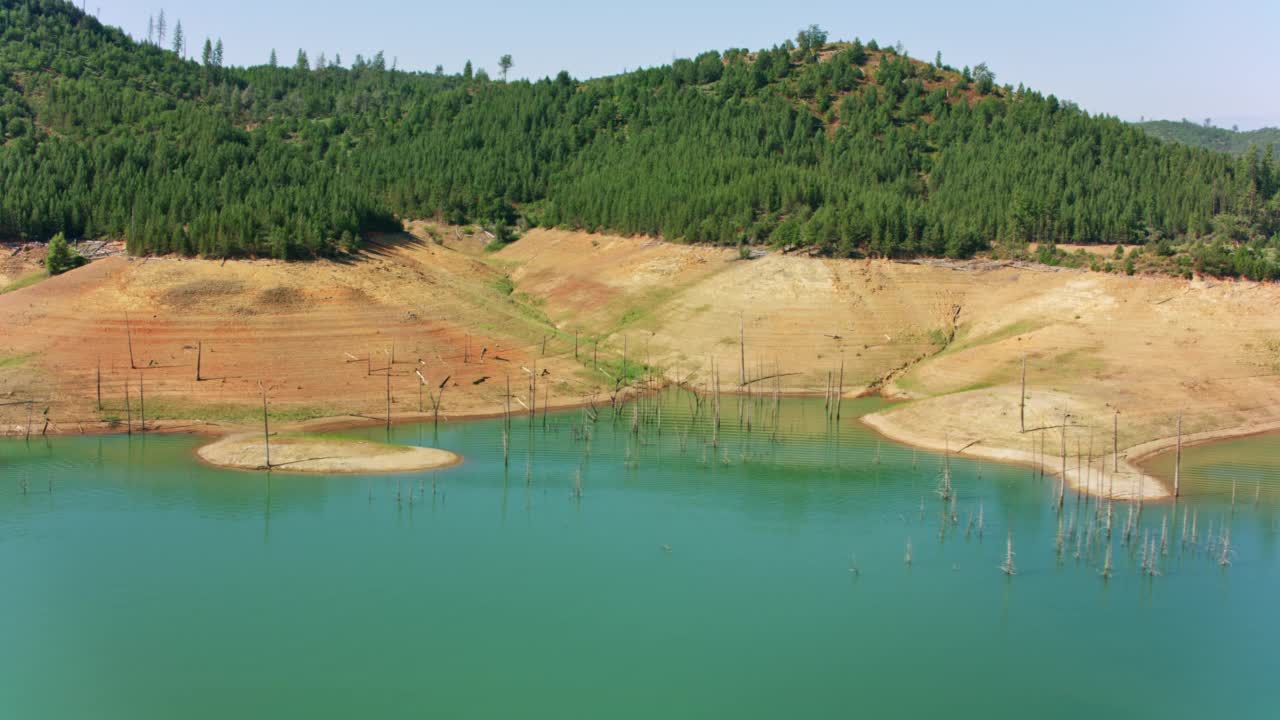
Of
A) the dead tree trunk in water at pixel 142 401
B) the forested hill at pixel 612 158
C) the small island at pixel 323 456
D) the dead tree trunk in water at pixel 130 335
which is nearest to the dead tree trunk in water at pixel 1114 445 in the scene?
the small island at pixel 323 456

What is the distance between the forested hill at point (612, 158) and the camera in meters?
94.0

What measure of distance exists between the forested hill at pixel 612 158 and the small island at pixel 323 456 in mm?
31952

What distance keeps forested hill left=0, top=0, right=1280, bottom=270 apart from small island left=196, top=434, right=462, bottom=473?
32.0m

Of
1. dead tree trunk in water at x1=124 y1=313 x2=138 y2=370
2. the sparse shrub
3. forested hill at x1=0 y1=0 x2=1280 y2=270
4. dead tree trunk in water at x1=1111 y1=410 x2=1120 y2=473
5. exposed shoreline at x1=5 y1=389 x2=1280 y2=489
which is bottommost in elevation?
exposed shoreline at x1=5 y1=389 x2=1280 y2=489

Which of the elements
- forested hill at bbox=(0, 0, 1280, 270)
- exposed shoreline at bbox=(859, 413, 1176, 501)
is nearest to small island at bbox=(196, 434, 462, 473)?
exposed shoreline at bbox=(859, 413, 1176, 501)

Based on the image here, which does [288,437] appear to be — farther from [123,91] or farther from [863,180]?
[123,91]

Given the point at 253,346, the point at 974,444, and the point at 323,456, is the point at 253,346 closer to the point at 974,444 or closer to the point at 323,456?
the point at 323,456

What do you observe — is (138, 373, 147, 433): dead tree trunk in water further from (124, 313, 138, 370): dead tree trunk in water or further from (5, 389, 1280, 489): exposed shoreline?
(124, 313, 138, 370): dead tree trunk in water

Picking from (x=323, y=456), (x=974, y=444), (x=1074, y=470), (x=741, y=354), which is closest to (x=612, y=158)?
(x=741, y=354)

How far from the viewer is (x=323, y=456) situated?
54875 millimetres

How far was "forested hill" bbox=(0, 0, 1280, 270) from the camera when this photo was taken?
9400 cm

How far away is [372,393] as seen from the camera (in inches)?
2692

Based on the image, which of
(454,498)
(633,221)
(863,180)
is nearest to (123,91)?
(633,221)

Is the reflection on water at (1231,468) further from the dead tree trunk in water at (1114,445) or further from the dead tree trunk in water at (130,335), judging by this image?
the dead tree trunk in water at (130,335)
